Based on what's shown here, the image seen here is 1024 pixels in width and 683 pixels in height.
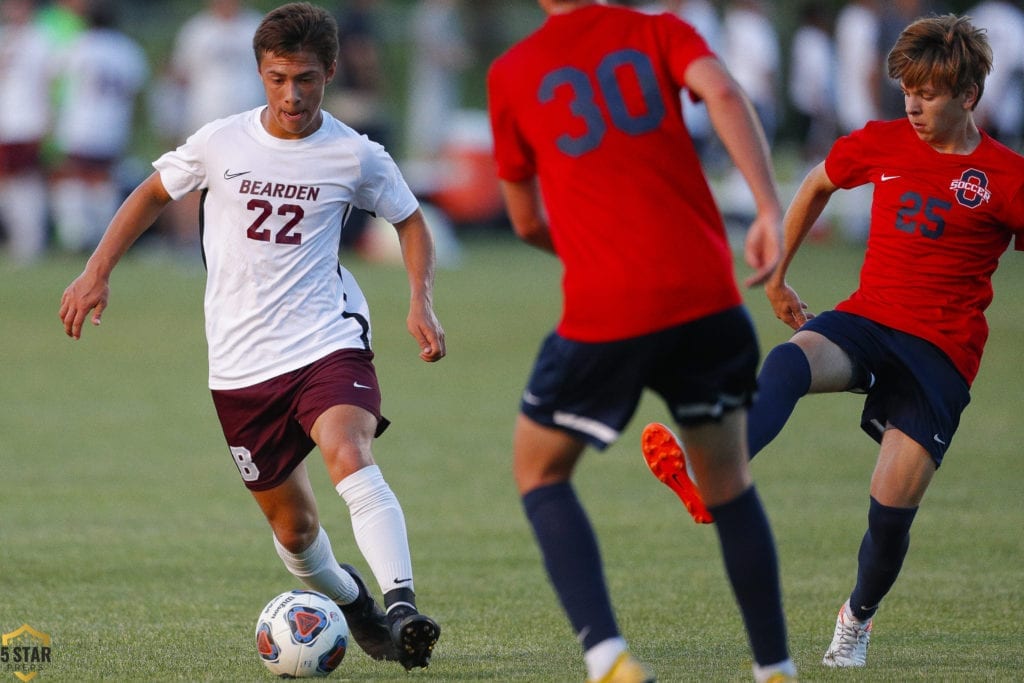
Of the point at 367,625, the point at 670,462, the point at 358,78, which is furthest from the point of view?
the point at 358,78

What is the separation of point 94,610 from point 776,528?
3326 millimetres

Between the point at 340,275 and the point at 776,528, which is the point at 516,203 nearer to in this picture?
the point at 340,275

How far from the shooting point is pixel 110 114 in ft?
64.8

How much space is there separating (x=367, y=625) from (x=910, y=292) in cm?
216

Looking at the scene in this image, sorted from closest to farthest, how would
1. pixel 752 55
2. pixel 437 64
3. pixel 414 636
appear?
pixel 414 636 → pixel 752 55 → pixel 437 64

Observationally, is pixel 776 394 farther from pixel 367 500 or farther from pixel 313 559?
pixel 313 559

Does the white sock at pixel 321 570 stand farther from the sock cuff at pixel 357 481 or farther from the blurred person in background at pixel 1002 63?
the blurred person in background at pixel 1002 63

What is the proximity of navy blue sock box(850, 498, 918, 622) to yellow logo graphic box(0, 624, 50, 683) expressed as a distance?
2.66 m

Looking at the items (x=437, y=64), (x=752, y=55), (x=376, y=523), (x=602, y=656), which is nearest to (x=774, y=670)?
(x=602, y=656)

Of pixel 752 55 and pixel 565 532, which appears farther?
pixel 752 55

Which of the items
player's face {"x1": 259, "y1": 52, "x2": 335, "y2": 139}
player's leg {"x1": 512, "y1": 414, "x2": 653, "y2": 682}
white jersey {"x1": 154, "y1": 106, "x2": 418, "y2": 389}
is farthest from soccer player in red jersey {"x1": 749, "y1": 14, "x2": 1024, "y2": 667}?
player's face {"x1": 259, "y1": 52, "x2": 335, "y2": 139}

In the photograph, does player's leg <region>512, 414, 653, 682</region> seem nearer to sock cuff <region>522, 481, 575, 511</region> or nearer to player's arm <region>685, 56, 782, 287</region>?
sock cuff <region>522, 481, 575, 511</region>

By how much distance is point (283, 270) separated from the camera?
18.3ft

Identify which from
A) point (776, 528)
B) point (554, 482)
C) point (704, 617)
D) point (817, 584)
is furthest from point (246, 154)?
point (776, 528)
